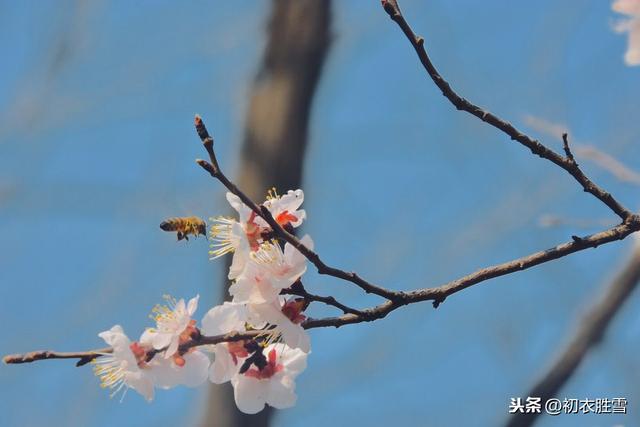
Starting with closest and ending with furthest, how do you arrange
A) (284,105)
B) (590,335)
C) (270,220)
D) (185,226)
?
1. (270,220)
2. (185,226)
3. (284,105)
4. (590,335)

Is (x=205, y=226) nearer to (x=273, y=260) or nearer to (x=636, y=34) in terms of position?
(x=273, y=260)

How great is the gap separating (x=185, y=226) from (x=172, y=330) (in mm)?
123

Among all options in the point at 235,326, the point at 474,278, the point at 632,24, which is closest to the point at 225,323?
the point at 235,326

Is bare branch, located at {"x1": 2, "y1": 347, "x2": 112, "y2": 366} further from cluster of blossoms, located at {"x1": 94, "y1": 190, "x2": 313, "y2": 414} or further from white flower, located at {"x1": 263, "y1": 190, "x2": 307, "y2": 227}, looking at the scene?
white flower, located at {"x1": 263, "y1": 190, "x2": 307, "y2": 227}

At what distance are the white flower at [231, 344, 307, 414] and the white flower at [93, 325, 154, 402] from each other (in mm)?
115

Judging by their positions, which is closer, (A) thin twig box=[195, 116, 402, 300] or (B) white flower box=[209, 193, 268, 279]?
(A) thin twig box=[195, 116, 402, 300]

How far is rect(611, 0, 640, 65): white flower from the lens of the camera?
1.28 metres

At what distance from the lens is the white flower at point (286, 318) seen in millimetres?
730

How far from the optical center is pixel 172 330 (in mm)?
766

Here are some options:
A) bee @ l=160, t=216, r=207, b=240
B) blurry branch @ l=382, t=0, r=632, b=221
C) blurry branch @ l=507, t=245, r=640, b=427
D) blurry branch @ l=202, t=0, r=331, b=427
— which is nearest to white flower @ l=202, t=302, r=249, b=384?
bee @ l=160, t=216, r=207, b=240

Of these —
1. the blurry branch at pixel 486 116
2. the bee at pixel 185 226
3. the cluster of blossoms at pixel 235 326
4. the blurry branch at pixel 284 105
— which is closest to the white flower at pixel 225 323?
the cluster of blossoms at pixel 235 326

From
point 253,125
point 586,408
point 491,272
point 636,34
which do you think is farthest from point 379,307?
point 586,408

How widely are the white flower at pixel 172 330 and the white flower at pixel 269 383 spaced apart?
0.12m

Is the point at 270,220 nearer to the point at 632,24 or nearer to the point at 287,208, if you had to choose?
the point at 287,208
